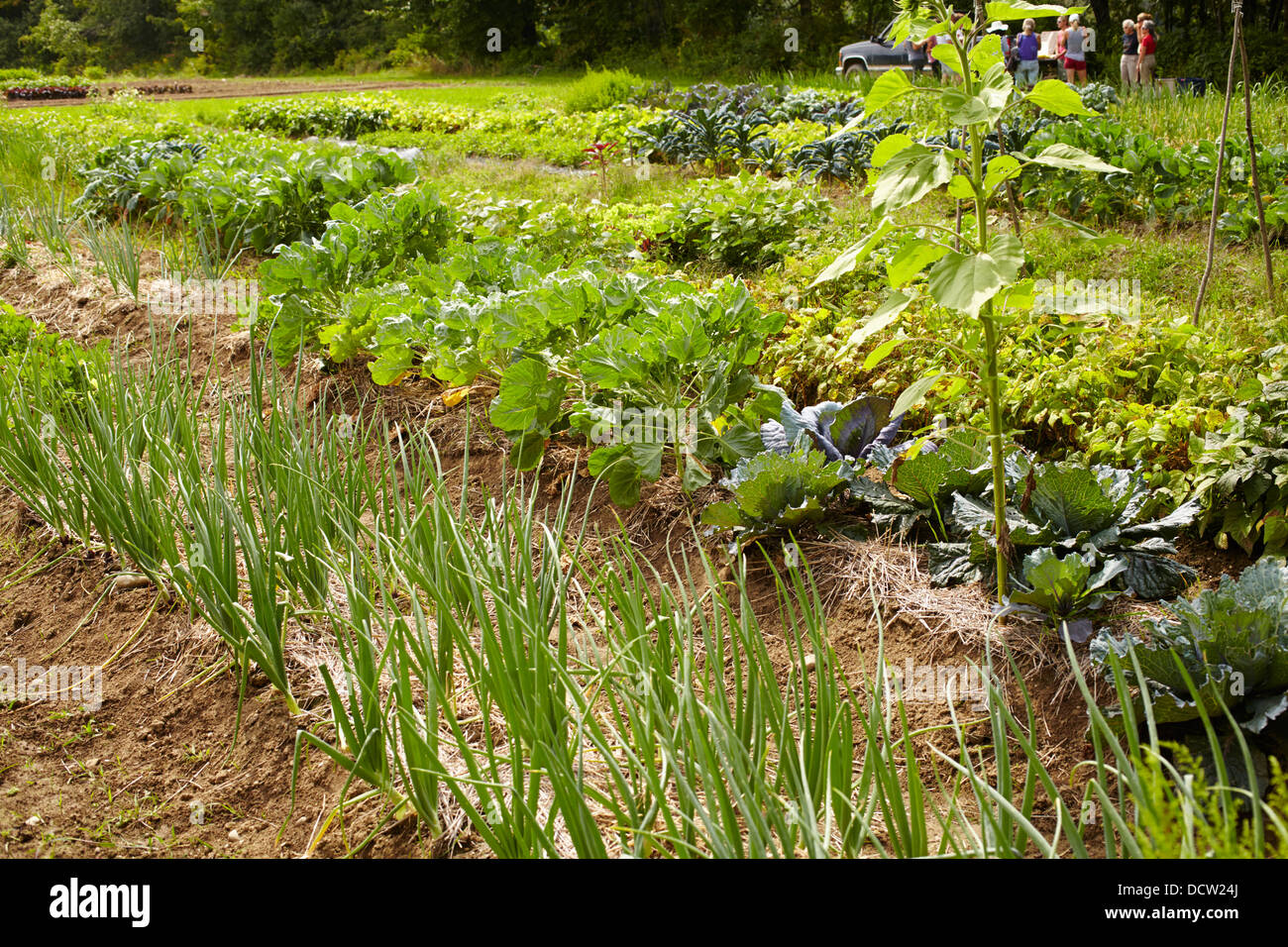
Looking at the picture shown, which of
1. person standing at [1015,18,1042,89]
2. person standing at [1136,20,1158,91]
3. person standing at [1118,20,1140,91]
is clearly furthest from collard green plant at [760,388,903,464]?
person standing at [1118,20,1140,91]

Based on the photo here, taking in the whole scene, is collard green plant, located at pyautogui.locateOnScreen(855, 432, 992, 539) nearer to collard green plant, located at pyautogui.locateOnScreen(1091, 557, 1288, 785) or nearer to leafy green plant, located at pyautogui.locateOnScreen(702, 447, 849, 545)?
leafy green plant, located at pyautogui.locateOnScreen(702, 447, 849, 545)

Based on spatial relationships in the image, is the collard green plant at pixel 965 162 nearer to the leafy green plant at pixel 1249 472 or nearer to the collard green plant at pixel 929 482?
the collard green plant at pixel 929 482

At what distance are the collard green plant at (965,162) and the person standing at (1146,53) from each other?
1081cm

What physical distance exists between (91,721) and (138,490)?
0.54 metres

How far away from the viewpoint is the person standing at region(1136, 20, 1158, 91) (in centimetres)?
1099

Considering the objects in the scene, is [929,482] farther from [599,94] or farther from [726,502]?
[599,94]

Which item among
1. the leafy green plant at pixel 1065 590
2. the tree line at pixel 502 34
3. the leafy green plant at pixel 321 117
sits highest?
the tree line at pixel 502 34

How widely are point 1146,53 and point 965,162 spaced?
11.6 metres

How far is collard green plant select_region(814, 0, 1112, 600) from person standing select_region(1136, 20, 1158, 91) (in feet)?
35.5

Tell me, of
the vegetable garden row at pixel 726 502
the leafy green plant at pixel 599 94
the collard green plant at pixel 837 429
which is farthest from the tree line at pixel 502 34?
the collard green plant at pixel 837 429

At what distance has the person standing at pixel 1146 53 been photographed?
11.0m

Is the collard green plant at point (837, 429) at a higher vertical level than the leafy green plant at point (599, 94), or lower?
lower

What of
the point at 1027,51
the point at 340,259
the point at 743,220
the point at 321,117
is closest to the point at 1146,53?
the point at 1027,51

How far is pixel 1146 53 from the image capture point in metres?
11.3
